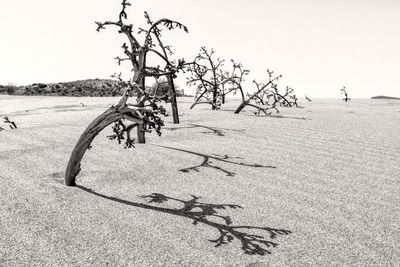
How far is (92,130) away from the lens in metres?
2.53

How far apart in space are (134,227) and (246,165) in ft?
4.11

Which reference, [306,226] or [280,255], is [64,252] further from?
[306,226]

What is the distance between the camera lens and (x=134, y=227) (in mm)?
2135

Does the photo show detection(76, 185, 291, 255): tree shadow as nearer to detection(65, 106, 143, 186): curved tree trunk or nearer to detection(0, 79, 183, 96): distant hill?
detection(65, 106, 143, 186): curved tree trunk

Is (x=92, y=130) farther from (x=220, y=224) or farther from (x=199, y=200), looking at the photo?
(x=220, y=224)

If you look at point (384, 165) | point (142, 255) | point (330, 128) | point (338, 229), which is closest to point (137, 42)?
point (142, 255)

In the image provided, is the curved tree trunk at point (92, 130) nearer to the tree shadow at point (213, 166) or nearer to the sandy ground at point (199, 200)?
the sandy ground at point (199, 200)

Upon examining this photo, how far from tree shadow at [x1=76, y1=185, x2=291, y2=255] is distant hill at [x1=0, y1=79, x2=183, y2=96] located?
9.37m

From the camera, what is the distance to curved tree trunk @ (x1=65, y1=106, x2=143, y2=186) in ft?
8.16

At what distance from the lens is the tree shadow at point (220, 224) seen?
2002mm

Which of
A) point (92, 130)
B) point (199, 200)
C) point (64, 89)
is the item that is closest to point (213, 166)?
point (199, 200)

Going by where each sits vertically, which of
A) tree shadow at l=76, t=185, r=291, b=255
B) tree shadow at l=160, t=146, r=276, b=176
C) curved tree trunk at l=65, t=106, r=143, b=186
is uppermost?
curved tree trunk at l=65, t=106, r=143, b=186

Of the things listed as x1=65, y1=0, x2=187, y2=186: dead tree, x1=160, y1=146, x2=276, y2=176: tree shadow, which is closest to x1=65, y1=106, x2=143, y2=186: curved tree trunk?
x1=65, y1=0, x2=187, y2=186: dead tree

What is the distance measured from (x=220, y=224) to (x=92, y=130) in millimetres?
896
